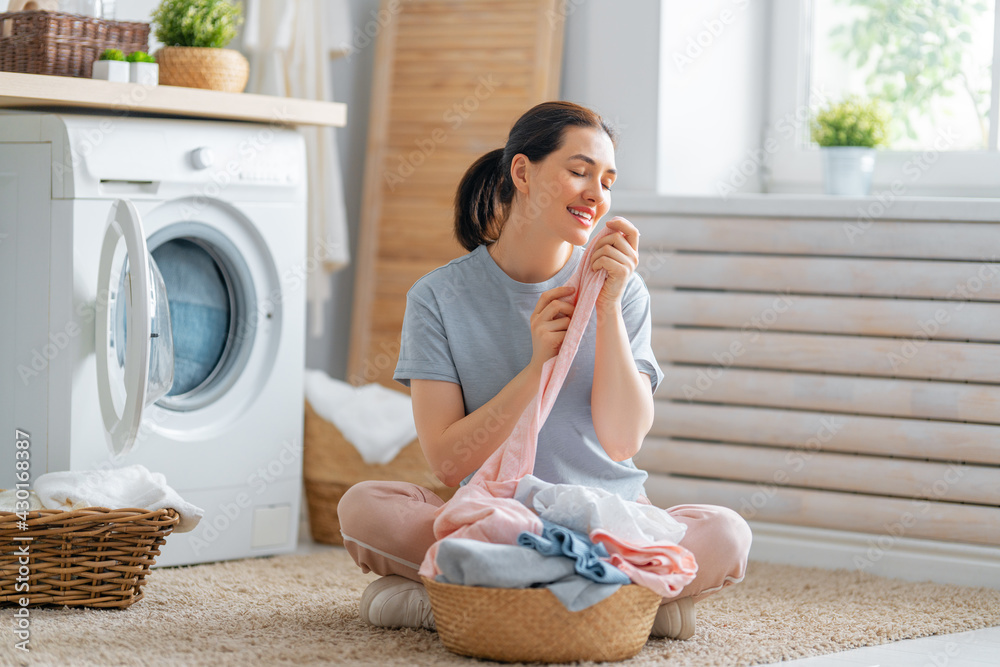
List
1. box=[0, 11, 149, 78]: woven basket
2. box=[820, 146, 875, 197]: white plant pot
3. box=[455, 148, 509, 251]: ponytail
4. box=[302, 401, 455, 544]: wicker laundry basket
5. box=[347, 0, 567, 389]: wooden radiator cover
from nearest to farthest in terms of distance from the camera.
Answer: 1. box=[455, 148, 509, 251]: ponytail
2. box=[0, 11, 149, 78]: woven basket
3. box=[302, 401, 455, 544]: wicker laundry basket
4. box=[820, 146, 875, 197]: white plant pot
5. box=[347, 0, 567, 389]: wooden radiator cover

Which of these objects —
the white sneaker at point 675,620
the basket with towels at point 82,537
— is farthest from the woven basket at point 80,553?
the white sneaker at point 675,620

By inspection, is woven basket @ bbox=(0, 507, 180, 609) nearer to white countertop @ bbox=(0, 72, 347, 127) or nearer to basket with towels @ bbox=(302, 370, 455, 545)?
basket with towels @ bbox=(302, 370, 455, 545)

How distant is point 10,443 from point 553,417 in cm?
108

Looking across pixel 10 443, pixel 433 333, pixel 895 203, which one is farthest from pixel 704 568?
pixel 10 443

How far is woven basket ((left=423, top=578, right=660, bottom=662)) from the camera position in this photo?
5.15 ft

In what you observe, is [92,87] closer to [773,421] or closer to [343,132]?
[343,132]

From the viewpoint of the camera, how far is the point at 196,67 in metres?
2.37

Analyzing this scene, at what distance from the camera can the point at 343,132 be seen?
3.32 m

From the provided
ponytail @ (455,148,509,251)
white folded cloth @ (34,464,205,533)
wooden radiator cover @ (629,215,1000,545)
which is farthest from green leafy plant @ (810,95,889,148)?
white folded cloth @ (34,464,205,533)

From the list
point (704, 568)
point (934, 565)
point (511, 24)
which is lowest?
point (934, 565)

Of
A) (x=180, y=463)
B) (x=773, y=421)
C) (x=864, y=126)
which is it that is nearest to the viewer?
(x=180, y=463)

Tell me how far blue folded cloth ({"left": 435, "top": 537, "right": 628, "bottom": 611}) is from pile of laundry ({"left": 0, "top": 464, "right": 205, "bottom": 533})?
0.64 meters

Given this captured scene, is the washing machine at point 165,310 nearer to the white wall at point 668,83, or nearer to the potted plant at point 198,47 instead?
the potted plant at point 198,47

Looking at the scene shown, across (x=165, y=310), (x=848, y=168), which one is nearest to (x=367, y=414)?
(x=165, y=310)
